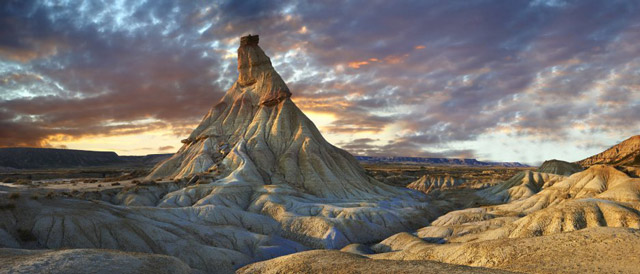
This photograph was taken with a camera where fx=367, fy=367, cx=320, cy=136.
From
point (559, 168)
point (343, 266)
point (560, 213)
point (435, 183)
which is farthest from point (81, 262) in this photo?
point (435, 183)

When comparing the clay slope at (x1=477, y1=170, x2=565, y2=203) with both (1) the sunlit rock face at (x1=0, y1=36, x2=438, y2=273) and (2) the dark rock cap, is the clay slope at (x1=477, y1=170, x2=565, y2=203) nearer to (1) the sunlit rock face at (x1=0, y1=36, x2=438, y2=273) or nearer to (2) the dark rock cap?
(1) the sunlit rock face at (x1=0, y1=36, x2=438, y2=273)

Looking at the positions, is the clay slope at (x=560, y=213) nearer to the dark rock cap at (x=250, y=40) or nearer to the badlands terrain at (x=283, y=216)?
the badlands terrain at (x=283, y=216)

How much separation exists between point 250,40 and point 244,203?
64429mm

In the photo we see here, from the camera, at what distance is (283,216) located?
2233 inches

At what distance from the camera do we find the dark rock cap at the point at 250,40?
112250mm

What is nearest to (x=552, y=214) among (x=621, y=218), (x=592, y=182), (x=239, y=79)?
(x=621, y=218)

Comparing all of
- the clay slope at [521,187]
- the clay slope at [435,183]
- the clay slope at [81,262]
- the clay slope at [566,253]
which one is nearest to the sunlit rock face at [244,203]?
the clay slope at [81,262]

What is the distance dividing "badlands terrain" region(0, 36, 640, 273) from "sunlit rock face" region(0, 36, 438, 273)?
22 cm

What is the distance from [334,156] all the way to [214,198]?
128 feet

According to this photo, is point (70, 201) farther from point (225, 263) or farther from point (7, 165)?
point (7, 165)

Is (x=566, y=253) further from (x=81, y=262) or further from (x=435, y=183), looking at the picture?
(x=435, y=183)

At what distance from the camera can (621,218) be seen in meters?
36.2

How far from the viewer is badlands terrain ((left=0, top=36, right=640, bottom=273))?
21.9 metres

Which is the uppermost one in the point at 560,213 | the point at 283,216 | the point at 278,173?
the point at 278,173
